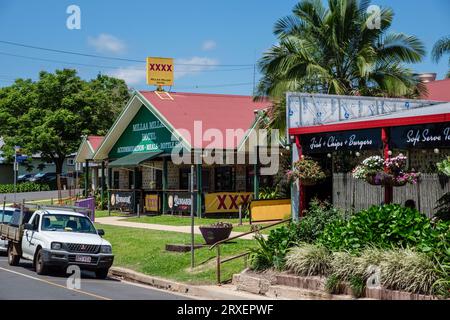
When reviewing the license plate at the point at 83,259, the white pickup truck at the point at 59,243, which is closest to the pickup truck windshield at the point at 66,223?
the white pickup truck at the point at 59,243

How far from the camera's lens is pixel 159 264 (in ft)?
58.3

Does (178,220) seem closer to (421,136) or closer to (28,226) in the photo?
(28,226)

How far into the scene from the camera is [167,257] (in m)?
18.3

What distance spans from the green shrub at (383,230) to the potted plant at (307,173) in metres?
4.72

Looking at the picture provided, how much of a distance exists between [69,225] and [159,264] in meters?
2.61

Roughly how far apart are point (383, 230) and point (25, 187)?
4899 centimetres

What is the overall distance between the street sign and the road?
911 inches

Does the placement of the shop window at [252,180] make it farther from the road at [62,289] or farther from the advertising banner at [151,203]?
the road at [62,289]

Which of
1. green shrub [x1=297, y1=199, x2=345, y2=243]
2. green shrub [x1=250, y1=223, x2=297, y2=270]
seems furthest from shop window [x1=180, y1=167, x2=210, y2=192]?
green shrub [x1=250, y1=223, x2=297, y2=270]

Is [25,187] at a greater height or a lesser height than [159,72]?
lesser

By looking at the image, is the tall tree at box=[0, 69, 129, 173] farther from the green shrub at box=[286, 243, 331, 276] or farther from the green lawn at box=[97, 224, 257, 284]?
the green shrub at box=[286, 243, 331, 276]

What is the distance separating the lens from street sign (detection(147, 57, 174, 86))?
39625 millimetres

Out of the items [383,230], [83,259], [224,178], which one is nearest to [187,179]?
[224,178]
